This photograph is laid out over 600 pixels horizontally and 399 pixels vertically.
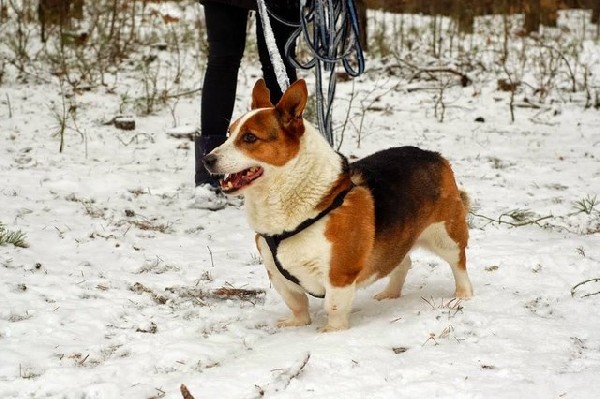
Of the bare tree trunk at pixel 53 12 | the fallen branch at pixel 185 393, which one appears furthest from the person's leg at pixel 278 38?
the bare tree trunk at pixel 53 12

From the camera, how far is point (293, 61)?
14.8ft

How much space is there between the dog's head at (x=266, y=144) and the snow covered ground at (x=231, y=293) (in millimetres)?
735

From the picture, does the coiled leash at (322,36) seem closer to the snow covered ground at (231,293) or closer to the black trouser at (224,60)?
the black trouser at (224,60)

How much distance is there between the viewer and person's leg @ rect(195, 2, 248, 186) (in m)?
4.77

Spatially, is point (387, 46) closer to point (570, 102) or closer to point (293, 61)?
point (570, 102)

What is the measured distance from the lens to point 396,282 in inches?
153

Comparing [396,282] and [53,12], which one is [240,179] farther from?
[53,12]

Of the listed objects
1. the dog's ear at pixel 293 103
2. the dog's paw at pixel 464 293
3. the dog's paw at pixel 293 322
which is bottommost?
the dog's paw at pixel 293 322

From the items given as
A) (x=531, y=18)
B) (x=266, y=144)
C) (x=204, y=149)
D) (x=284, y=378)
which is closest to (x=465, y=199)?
(x=266, y=144)

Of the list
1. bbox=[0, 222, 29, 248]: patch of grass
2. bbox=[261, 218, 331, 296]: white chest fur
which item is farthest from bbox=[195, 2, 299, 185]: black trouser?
bbox=[261, 218, 331, 296]: white chest fur

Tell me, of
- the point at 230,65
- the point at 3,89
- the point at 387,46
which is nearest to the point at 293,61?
the point at 230,65

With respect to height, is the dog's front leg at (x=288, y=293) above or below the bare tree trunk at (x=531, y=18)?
below

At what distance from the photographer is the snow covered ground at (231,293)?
2707 millimetres

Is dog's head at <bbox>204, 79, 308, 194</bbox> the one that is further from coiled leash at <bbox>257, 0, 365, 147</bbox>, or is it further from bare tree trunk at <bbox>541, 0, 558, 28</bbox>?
bare tree trunk at <bbox>541, 0, 558, 28</bbox>
